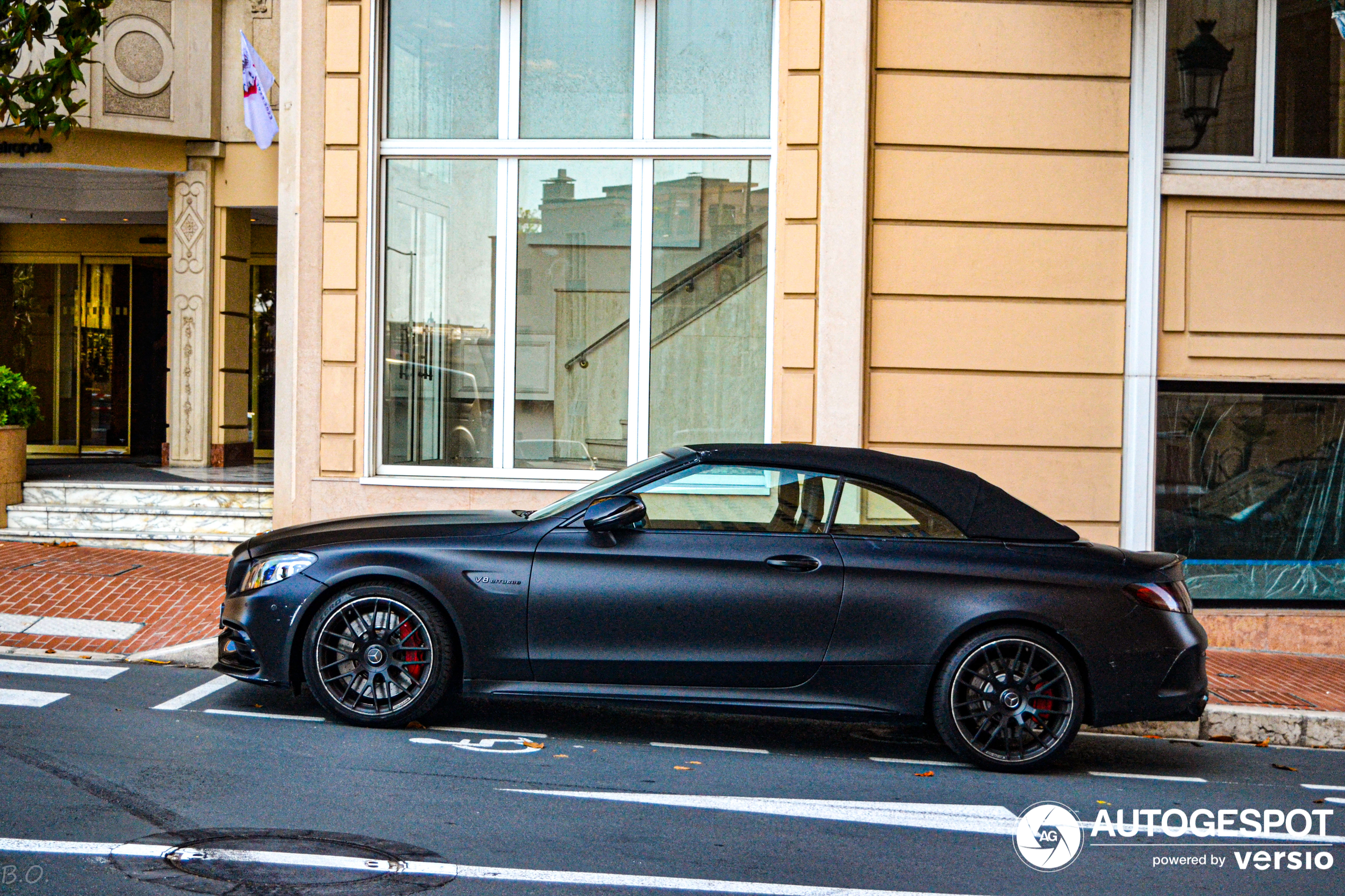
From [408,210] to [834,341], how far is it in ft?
12.4

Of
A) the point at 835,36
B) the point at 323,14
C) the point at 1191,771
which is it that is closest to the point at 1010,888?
the point at 1191,771

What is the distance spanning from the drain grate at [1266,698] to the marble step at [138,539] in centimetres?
783

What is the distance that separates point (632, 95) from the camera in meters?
10.4

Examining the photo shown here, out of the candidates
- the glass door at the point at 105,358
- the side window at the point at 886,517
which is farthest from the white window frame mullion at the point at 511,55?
the glass door at the point at 105,358

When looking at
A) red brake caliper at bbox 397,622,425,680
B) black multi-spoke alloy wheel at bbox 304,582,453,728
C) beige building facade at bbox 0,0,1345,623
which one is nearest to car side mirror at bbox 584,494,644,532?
black multi-spoke alloy wheel at bbox 304,582,453,728

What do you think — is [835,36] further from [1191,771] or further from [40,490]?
[40,490]

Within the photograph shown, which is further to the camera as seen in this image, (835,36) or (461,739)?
(835,36)

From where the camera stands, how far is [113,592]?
8.88 meters

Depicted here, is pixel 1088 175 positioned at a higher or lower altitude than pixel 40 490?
higher

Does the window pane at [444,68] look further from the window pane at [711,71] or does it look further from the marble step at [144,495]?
the marble step at [144,495]

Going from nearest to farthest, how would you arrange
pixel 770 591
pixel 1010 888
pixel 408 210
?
pixel 1010 888 → pixel 770 591 → pixel 408 210

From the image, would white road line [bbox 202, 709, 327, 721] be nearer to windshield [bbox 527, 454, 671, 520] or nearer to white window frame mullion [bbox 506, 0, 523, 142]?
windshield [bbox 527, 454, 671, 520]

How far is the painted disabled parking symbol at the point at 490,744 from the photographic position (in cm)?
573

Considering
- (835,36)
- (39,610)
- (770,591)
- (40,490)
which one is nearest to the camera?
(770,591)
